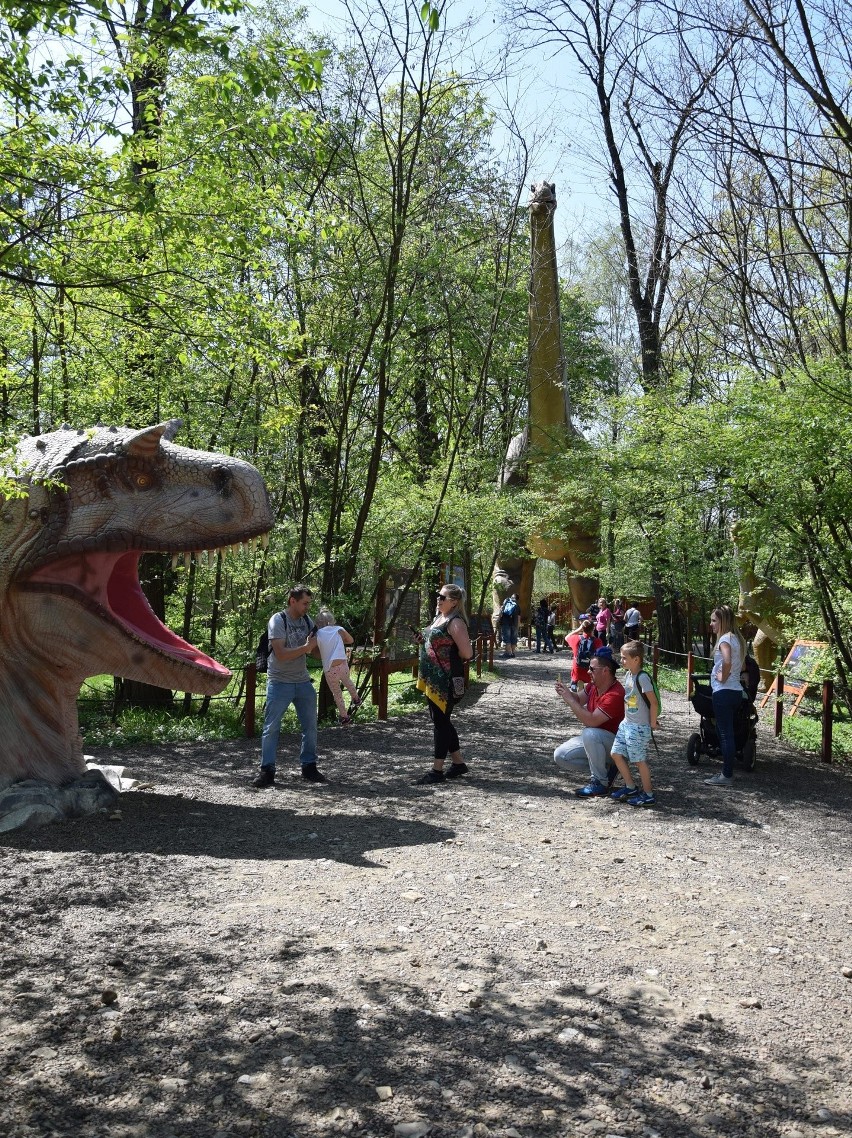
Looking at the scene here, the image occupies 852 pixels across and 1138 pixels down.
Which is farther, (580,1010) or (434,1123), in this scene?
(580,1010)

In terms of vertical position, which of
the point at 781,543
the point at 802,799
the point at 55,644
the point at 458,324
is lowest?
the point at 802,799

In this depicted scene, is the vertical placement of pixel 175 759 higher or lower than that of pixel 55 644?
lower

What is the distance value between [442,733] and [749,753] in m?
3.13

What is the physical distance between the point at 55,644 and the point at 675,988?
4260mm

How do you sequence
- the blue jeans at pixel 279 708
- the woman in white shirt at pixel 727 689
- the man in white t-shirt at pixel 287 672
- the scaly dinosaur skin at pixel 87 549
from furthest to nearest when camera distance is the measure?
the woman in white shirt at pixel 727 689, the blue jeans at pixel 279 708, the man in white t-shirt at pixel 287 672, the scaly dinosaur skin at pixel 87 549

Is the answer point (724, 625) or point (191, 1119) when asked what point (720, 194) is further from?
point (191, 1119)

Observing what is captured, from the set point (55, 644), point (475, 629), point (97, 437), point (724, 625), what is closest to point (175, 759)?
point (55, 644)

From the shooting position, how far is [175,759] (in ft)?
31.0

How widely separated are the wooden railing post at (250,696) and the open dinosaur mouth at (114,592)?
130 inches

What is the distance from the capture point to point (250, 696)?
10.5 m

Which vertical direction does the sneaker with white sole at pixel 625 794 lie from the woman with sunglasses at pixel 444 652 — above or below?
below

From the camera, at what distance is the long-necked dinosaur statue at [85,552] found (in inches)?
250

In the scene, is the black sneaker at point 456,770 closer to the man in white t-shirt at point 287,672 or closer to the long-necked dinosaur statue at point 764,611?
the man in white t-shirt at point 287,672

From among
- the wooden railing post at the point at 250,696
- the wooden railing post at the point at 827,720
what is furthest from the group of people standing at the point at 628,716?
the wooden railing post at the point at 250,696
